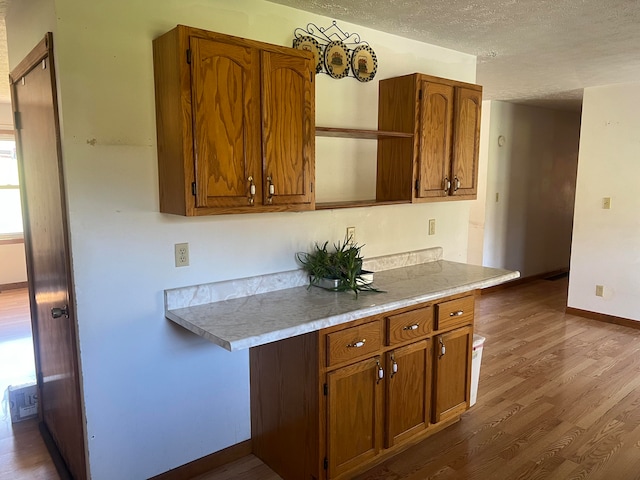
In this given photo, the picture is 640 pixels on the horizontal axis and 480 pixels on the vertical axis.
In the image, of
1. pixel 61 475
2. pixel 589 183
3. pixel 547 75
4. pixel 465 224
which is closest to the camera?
pixel 61 475

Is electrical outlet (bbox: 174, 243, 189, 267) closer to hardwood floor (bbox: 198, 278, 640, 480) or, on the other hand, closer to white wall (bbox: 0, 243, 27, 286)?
hardwood floor (bbox: 198, 278, 640, 480)

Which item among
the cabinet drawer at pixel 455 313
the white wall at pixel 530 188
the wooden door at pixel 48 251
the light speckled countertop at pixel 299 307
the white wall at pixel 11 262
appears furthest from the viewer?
the white wall at pixel 11 262

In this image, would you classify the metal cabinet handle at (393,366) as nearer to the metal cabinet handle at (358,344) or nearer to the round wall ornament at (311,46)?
the metal cabinet handle at (358,344)

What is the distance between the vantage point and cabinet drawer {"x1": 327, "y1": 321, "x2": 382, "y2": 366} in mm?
2111

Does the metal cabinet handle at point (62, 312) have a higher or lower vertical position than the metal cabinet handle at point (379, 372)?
higher

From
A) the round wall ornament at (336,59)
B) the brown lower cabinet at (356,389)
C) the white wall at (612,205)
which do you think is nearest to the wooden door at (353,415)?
the brown lower cabinet at (356,389)

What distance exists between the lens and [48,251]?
2365 millimetres

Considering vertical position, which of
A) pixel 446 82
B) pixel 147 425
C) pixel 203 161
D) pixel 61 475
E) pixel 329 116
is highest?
pixel 446 82

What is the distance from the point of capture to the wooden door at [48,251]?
2035 mm

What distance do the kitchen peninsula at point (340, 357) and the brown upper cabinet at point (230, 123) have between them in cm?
47

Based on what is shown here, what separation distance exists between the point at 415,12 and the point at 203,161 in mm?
1406

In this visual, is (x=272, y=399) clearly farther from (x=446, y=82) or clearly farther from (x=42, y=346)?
(x=446, y=82)

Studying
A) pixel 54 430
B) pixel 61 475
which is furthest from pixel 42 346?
pixel 61 475

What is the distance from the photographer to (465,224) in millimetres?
3570
